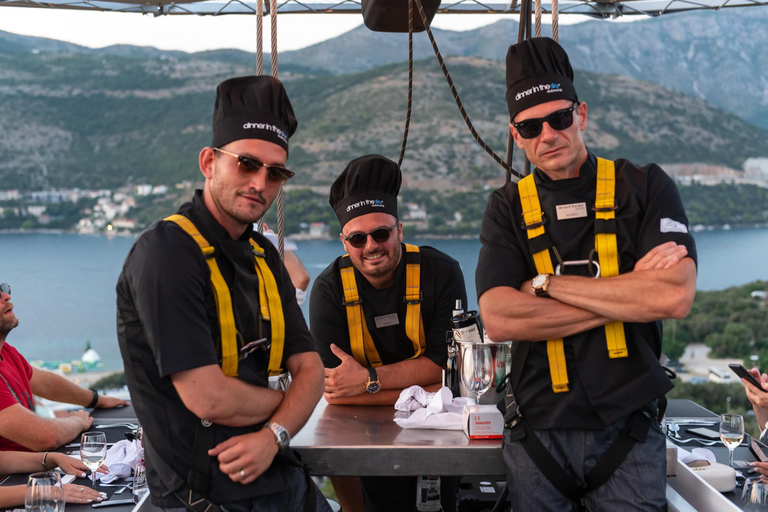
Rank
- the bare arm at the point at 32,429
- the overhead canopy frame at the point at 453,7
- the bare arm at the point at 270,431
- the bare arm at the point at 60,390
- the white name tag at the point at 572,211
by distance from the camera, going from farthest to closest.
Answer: the overhead canopy frame at the point at 453,7
the bare arm at the point at 60,390
the bare arm at the point at 32,429
the white name tag at the point at 572,211
the bare arm at the point at 270,431

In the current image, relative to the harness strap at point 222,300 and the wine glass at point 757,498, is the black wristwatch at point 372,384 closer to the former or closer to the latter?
the harness strap at point 222,300

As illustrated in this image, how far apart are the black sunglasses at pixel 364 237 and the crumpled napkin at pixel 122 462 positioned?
119cm

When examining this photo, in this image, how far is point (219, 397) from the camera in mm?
1979

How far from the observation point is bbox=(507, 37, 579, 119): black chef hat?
2.47m

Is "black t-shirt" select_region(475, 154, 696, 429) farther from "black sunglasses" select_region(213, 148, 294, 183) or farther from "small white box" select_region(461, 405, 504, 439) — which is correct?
"black sunglasses" select_region(213, 148, 294, 183)

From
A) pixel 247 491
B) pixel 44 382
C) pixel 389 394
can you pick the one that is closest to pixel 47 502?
pixel 247 491

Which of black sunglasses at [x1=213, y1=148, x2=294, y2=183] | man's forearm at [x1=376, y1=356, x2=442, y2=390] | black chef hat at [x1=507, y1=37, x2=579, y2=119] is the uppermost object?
black chef hat at [x1=507, y1=37, x2=579, y2=119]

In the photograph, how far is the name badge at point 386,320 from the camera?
3324 millimetres

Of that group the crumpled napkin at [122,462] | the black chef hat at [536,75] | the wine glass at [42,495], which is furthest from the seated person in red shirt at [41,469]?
the black chef hat at [536,75]

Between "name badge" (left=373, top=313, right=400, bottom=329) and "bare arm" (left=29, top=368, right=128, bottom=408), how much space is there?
183cm

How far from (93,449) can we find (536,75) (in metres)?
2.11

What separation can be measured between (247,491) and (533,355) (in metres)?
0.96

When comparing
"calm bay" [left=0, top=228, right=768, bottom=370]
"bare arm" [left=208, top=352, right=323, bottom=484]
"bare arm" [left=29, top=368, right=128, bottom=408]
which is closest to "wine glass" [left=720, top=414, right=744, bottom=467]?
"bare arm" [left=208, top=352, right=323, bottom=484]

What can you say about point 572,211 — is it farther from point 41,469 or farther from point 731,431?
point 41,469
